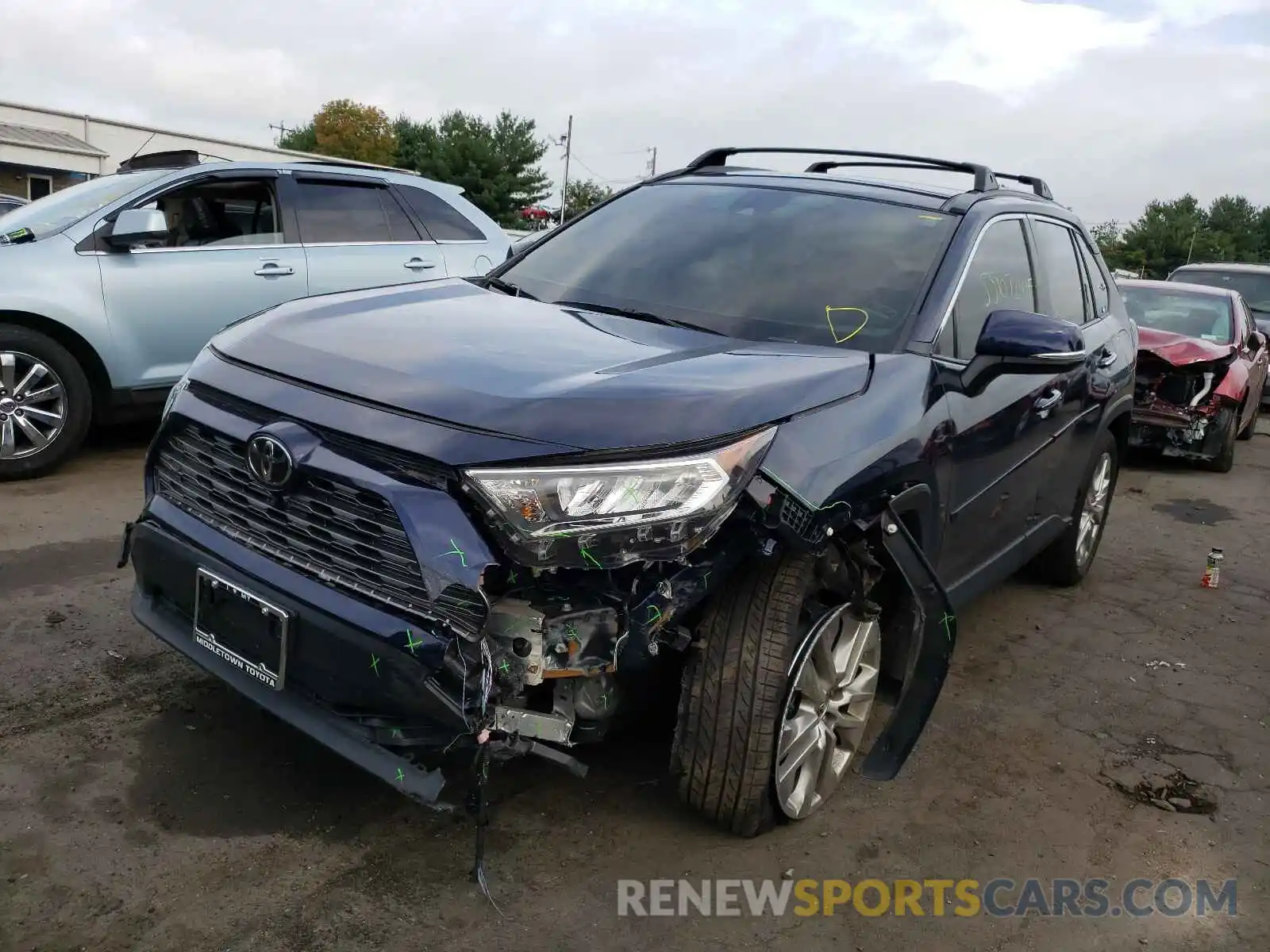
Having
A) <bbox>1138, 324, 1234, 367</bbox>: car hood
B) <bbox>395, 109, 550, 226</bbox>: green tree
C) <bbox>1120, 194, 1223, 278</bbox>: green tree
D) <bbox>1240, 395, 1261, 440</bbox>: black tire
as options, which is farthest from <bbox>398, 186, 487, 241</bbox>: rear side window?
<bbox>1120, 194, 1223, 278</bbox>: green tree

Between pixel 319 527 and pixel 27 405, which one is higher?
pixel 319 527

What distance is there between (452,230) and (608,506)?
556cm

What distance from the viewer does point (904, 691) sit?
9.77 feet

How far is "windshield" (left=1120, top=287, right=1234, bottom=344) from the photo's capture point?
9500mm

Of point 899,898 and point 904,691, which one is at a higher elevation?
point 904,691

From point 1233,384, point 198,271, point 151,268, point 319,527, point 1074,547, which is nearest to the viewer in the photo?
point 319,527

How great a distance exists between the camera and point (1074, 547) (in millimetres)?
5207

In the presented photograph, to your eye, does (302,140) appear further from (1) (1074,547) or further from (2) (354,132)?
(1) (1074,547)

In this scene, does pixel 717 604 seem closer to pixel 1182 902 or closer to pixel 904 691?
pixel 904 691

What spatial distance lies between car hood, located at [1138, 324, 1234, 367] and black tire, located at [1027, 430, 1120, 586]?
3604 mm

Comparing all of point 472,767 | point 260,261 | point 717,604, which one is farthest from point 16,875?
point 260,261

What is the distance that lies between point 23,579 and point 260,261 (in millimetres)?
2759

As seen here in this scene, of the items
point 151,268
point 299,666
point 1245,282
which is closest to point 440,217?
point 151,268

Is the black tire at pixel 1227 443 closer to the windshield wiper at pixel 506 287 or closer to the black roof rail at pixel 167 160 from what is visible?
the windshield wiper at pixel 506 287
